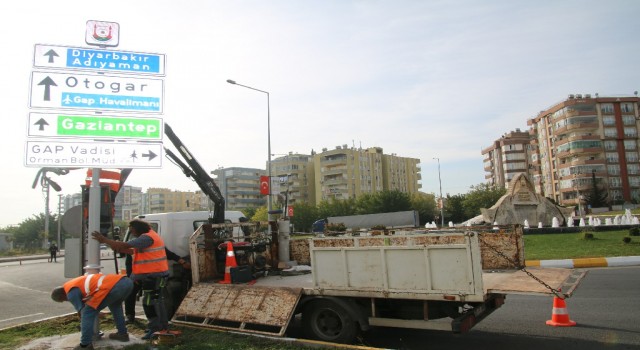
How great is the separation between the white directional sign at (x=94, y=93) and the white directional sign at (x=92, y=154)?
21.9 inches

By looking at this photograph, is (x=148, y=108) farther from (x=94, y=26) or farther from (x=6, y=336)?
(x=6, y=336)

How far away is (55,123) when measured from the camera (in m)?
6.67

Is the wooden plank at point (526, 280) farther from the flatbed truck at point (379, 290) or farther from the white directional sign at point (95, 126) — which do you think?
the white directional sign at point (95, 126)

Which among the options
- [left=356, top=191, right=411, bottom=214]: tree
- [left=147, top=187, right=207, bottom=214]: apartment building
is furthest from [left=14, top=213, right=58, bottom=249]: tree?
[left=147, top=187, right=207, bottom=214]: apartment building

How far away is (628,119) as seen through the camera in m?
79.2

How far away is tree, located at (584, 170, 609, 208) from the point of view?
236 ft

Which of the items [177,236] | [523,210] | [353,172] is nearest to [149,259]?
[177,236]

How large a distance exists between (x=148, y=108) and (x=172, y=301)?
3234 millimetres

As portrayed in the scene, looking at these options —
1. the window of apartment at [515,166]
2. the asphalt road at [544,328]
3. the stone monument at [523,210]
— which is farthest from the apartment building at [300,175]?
the asphalt road at [544,328]

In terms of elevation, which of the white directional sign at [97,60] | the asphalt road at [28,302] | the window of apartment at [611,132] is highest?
the window of apartment at [611,132]

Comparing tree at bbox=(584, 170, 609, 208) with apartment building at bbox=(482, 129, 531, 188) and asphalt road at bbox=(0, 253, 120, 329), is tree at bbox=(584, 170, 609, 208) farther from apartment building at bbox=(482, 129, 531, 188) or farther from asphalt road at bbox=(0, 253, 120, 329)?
Result: asphalt road at bbox=(0, 253, 120, 329)

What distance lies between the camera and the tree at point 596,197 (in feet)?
236

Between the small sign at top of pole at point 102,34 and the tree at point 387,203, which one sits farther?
the tree at point 387,203

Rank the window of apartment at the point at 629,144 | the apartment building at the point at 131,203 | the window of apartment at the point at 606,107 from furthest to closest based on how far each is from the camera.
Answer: the apartment building at the point at 131,203 < the window of apartment at the point at 629,144 < the window of apartment at the point at 606,107
